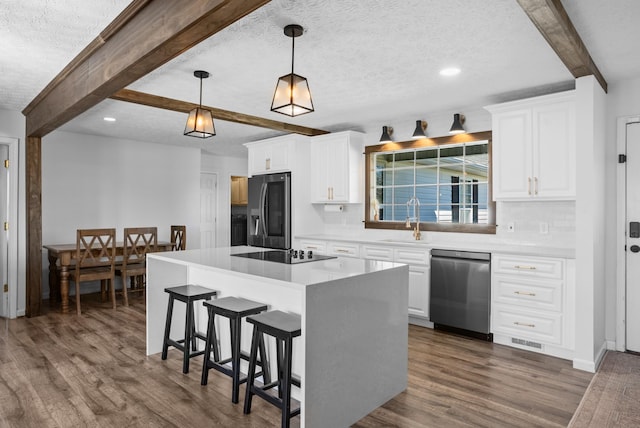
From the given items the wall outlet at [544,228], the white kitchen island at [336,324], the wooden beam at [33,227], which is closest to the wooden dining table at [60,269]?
the wooden beam at [33,227]

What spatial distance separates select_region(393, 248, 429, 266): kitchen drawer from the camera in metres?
4.31

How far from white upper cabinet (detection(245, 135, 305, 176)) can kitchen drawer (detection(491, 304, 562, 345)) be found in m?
3.23

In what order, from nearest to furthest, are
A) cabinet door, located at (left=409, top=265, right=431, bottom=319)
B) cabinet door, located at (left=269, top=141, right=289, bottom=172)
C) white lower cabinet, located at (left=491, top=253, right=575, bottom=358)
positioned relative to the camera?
white lower cabinet, located at (left=491, top=253, right=575, bottom=358) < cabinet door, located at (left=409, top=265, right=431, bottom=319) < cabinet door, located at (left=269, top=141, right=289, bottom=172)

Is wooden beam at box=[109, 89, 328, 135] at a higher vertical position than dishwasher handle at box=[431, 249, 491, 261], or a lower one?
higher

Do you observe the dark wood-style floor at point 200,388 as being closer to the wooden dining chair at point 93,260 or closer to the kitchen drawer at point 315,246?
the wooden dining chair at point 93,260

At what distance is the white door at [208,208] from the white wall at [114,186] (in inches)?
22.6

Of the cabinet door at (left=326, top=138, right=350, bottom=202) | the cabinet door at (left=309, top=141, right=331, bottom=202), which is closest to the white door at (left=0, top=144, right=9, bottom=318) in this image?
the cabinet door at (left=309, top=141, right=331, bottom=202)

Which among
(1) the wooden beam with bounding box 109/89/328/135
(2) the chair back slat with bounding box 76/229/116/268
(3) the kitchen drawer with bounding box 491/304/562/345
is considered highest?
(1) the wooden beam with bounding box 109/89/328/135

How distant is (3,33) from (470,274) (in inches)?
160

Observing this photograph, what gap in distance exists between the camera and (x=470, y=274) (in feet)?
12.9

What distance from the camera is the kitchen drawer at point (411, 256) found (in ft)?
14.1

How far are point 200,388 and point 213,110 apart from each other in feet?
9.60

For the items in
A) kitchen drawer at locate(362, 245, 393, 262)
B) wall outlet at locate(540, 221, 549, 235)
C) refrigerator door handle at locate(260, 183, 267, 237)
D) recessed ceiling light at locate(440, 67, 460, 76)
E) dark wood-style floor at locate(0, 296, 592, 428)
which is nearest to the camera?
dark wood-style floor at locate(0, 296, 592, 428)

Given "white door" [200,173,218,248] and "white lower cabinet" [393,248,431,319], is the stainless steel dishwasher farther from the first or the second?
"white door" [200,173,218,248]
